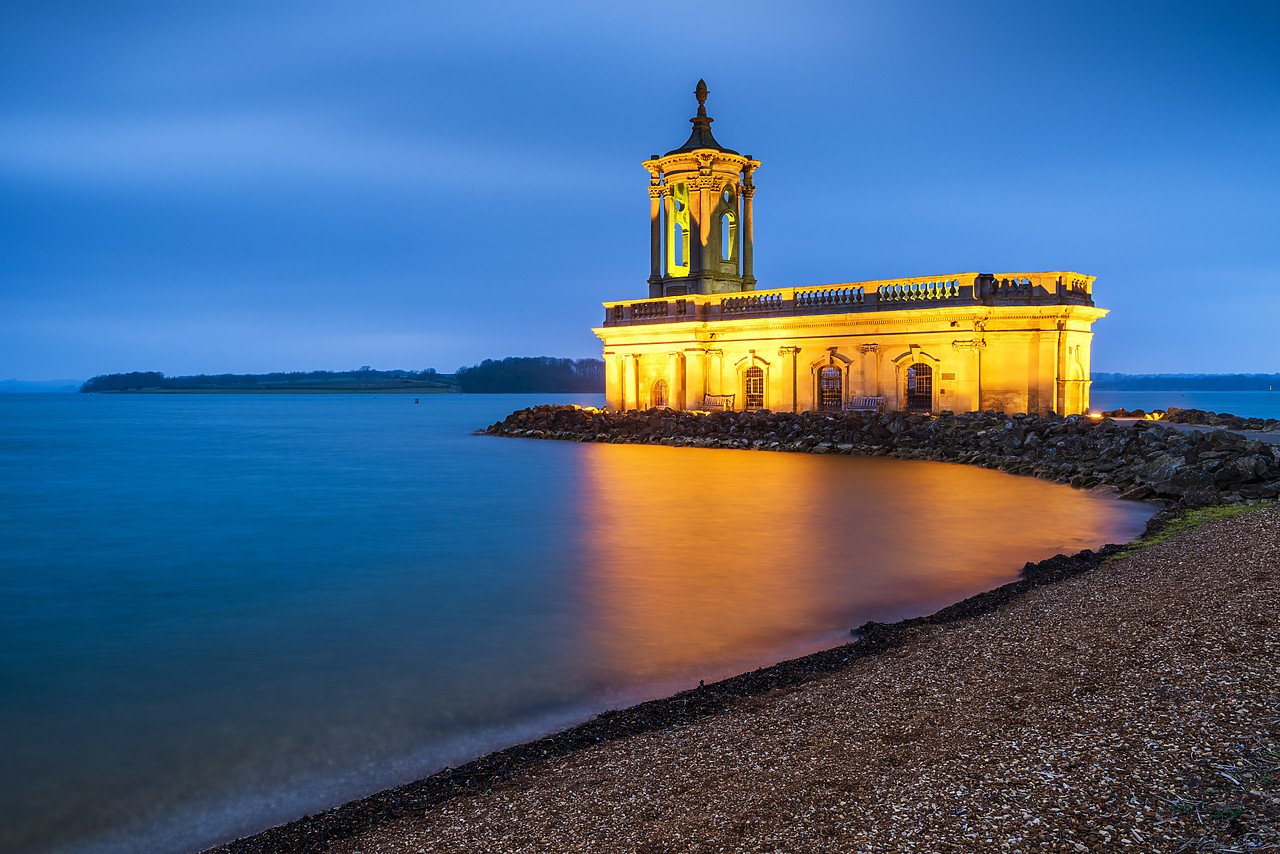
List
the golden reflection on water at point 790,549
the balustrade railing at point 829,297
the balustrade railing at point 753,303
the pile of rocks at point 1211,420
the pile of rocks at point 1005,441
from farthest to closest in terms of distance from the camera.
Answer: the balustrade railing at point 753,303 < the balustrade railing at point 829,297 < the pile of rocks at point 1211,420 < the pile of rocks at point 1005,441 < the golden reflection on water at point 790,549

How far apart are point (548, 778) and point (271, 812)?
5.97 ft

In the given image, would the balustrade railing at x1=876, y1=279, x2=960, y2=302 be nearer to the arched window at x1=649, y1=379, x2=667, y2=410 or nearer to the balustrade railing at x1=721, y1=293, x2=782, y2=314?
the balustrade railing at x1=721, y1=293, x2=782, y2=314

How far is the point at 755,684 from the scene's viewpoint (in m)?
7.41

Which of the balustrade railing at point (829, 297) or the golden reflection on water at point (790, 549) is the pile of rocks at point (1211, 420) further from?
the golden reflection on water at point (790, 549)

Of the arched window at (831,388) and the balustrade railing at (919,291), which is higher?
the balustrade railing at (919,291)

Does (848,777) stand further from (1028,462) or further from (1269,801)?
(1028,462)

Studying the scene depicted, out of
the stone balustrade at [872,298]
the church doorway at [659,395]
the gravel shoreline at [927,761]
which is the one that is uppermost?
the stone balustrade at [872,298]

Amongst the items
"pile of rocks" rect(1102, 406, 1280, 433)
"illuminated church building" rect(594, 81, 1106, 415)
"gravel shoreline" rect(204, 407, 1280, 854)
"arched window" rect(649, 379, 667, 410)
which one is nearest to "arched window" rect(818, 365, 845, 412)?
"illuminated church building" rect(594, 81, 1106, 415)

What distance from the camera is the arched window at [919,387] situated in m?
33.2

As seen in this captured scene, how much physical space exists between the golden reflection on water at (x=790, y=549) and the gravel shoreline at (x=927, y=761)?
1.87m

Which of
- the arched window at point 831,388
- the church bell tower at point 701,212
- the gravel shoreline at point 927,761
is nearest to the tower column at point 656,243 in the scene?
the church bell tower at point 701,212

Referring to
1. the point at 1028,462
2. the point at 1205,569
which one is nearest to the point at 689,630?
the point at 1205,569

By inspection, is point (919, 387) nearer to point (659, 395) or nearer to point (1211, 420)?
point (1211, 420)

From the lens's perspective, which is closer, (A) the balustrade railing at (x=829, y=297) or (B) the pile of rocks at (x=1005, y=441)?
(B) the pile of rocks at (x=1005, y=441)
